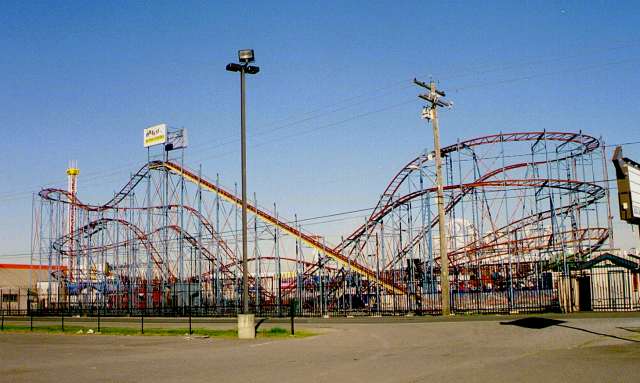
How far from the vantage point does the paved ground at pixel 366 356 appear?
40.1ft

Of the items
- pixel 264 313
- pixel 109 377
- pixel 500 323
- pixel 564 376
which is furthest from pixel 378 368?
pixel 264 313

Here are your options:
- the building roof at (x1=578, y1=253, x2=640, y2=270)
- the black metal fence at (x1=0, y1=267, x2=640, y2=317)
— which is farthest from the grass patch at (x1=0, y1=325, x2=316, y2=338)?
the building roof at (x1=578, y1=253, x2=640, y2=270)

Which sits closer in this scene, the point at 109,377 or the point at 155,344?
the point at 109,377

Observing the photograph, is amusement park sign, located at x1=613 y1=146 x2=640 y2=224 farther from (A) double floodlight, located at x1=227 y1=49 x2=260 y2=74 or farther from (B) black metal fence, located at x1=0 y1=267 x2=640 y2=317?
(B) black metal fence, located at x1=0 y1=267 x2=640 y2=317

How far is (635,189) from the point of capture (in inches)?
623

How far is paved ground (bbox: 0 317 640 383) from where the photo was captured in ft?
40.1

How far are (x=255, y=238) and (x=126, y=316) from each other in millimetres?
10413

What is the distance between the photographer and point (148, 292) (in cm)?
4559

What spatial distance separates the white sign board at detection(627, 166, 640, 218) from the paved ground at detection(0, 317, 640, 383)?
10.5 feet

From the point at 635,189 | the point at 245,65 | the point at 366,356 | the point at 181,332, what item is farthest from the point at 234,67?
the point at 635,189

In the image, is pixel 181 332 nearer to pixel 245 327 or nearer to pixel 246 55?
pixel 245 327

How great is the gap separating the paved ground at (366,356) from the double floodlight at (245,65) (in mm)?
9376

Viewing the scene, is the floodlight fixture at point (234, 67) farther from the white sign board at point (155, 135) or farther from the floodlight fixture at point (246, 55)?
the white sign board at point (155, 135)

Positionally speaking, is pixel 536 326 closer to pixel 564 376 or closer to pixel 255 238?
pixel 564 376
